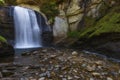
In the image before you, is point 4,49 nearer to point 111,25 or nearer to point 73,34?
point 111,25

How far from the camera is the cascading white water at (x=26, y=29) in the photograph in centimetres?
1877

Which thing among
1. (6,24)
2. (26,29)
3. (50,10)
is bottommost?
(26,29)

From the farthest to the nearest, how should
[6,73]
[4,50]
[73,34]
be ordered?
[73,34] < [4,50] < [6,73]

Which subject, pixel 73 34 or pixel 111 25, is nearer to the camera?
pixel 111 25

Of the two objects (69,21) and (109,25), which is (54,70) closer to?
(109,25)

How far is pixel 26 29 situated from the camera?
19.6 meters

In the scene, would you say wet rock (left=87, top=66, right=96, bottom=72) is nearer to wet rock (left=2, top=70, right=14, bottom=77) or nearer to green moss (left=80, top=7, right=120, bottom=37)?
wet rock (left=2, top=70, right=14, bottom=77)

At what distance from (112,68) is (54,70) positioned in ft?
7.65

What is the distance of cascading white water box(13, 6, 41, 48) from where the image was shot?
18.8 metres

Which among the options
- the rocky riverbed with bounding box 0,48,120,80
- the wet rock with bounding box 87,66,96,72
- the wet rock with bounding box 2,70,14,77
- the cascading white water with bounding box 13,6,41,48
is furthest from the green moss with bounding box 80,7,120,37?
the wet rock with bounding box 2,70,14,77

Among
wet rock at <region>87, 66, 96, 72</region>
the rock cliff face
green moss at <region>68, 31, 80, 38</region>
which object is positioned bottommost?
wet rock at <region>87, 66, 96, 72</region>

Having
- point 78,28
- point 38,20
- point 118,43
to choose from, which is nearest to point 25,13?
point 38,20

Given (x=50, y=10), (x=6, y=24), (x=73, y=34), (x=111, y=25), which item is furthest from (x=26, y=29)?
(x=111, y=25)

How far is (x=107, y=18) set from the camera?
14906 millimetres
